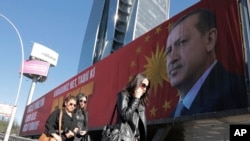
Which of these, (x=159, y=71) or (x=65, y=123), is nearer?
(x=65, y=123)

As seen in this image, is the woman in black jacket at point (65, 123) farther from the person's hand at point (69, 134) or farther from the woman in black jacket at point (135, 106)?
the woman in black jacket at point (135, 106)

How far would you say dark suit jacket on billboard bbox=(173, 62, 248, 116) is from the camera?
6762 mm

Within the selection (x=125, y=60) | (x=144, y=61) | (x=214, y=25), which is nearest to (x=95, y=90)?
(x=125, y=60)

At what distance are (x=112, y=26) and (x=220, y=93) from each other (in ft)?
261

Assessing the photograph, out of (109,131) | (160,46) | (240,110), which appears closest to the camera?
(109,131)

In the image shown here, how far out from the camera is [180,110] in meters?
8.34

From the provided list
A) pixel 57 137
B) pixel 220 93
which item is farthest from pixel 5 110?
pixel 220 93

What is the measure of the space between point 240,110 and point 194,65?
83.7 inches

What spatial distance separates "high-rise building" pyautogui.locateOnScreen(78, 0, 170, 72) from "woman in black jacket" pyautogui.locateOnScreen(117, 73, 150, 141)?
7764 cm

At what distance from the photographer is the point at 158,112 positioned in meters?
9.28

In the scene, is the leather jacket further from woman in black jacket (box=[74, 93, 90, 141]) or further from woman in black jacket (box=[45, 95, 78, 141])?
woman in black jacket (box=[74, 93, 90, 141])

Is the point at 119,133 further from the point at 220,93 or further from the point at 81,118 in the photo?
the point at 220,93

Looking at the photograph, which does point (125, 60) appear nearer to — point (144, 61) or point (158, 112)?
point (144, 61)

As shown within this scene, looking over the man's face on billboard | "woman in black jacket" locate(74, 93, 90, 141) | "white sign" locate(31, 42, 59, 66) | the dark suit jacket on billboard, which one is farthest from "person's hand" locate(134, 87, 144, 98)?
"white sign" locate(31, 42, 59, 66)
